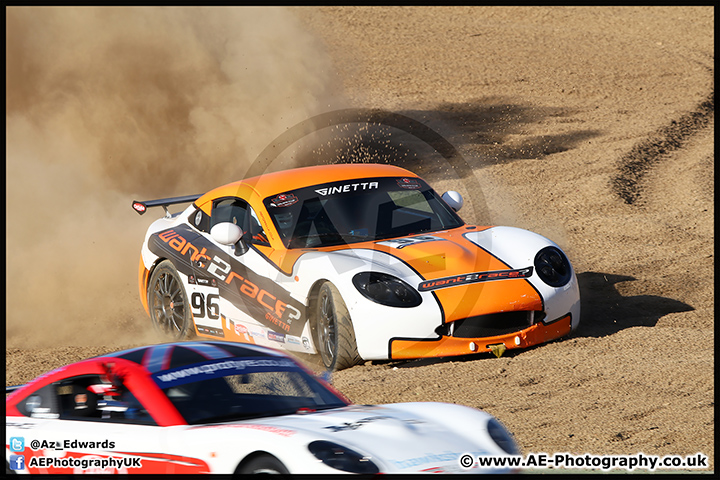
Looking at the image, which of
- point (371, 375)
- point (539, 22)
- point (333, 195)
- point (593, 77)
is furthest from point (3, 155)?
point (539, 22)

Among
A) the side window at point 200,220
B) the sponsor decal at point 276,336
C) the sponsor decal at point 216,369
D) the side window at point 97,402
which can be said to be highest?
the side window at point 200,220

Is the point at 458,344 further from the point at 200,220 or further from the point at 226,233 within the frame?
the point at 200,220

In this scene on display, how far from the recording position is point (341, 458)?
3701mm

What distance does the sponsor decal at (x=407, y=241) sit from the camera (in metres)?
7.34

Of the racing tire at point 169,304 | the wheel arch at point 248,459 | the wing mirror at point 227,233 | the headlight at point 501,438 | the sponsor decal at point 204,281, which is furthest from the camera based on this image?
the racing tire at point 169,304

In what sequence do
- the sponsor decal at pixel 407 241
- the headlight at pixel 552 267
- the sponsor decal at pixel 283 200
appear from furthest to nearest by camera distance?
the sponsor decal at pixel 283 200
the sponsor decal at pixel 407 241
the headlight at pixel 552 267

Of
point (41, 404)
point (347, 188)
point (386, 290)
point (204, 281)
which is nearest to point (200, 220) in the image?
point (204, 281)

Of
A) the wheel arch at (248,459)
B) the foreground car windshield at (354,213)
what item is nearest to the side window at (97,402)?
the wheel arch at (248,459)

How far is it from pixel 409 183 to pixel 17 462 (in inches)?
188

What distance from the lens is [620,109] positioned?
18.7m

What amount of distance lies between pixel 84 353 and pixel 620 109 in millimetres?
13987

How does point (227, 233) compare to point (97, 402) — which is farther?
point (227, 233)

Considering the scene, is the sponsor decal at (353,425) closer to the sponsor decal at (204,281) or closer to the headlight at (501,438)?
the headlight at (501,438)

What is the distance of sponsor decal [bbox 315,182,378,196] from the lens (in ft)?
25.7
